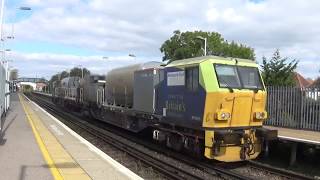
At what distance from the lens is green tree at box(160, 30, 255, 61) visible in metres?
71.0

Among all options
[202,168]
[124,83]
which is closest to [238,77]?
[202,168]

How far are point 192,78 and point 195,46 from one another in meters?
57.4

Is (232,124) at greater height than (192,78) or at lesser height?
lesser

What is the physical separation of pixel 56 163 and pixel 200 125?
13.9 feet

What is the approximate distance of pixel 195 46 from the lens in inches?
2852

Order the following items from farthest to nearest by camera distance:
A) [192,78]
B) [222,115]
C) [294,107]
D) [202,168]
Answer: [294,107], [192,78], [202,168], [222,115]

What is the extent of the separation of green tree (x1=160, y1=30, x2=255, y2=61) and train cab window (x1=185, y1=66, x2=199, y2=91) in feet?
178

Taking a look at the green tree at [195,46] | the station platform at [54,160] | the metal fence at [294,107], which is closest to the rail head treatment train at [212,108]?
the station platform at [54,160]

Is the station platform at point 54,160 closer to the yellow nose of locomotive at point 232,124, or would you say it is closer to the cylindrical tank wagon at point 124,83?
the yellow nose of locomotive at point 232,124

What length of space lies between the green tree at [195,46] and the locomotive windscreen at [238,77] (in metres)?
54.4

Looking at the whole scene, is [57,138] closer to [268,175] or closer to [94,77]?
[268,175]

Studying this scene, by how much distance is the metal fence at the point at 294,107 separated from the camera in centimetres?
2105

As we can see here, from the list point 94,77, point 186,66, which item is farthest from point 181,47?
point 186,66

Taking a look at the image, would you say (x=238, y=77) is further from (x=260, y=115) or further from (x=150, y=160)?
(x=150, y=160)
